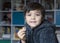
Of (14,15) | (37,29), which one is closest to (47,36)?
(37,29)

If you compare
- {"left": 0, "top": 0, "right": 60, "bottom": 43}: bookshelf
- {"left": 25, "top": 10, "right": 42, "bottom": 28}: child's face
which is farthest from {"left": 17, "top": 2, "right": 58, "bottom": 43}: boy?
{"left": 0, "top": 0, "right": 60, "bottom": 43}: bookshelf

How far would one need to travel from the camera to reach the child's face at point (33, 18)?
153 centimetres

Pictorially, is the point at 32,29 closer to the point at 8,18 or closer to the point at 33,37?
the point at 33,37

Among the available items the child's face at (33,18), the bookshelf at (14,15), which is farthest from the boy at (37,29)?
the bookshelf at (14,15)

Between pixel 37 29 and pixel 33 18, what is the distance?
0.07 m

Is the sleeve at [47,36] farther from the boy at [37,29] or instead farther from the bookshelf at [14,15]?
the bookshelf at [14,15]

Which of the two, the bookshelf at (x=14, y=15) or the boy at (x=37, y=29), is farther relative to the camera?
the bookshelf at (x=14, y=15)

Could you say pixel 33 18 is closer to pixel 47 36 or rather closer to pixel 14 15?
pixel 47 36

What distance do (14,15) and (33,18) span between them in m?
A: 4.05

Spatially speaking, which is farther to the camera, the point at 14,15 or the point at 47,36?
the point at 14,15

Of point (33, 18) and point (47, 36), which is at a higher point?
point (33, 18)

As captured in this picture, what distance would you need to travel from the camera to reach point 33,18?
1.53 metres

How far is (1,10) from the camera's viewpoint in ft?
18.6

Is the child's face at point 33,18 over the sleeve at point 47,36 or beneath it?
over
